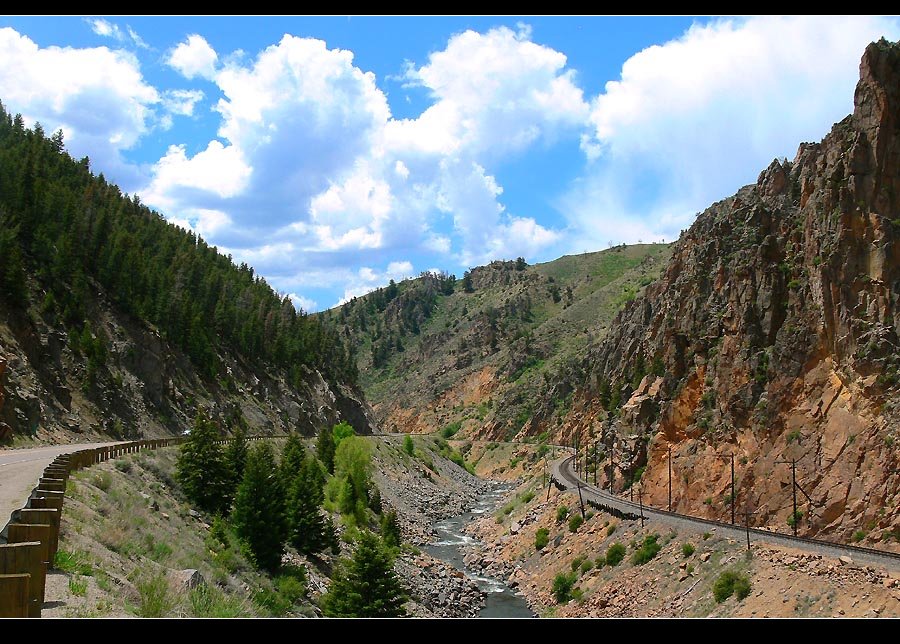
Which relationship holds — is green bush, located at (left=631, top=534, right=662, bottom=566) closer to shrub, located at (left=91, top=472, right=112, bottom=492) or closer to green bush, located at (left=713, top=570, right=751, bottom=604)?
green bush, located at (left=713, top=570, right=751, bottom=604)

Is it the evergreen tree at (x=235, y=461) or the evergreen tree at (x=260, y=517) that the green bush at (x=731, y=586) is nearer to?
the evergreen tree at (x=260, y=517)

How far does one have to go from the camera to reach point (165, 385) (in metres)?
70.8

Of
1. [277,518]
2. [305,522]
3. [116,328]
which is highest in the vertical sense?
[116,328]

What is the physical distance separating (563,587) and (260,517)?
70.4ft

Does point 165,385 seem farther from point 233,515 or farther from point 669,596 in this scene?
point 669,596

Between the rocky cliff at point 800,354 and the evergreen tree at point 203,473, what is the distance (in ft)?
109

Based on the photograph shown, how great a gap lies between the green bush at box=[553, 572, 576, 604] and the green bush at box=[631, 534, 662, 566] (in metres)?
4.28

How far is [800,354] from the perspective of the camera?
5025 cm

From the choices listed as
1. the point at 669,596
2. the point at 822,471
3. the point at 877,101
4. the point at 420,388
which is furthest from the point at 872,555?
the point at 420,388

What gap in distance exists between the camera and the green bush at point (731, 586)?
3328 cm

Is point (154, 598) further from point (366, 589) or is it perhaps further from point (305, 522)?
point (305, 522)

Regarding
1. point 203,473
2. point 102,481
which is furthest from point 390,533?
point 102,481

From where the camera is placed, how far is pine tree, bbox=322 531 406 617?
27656 mm
